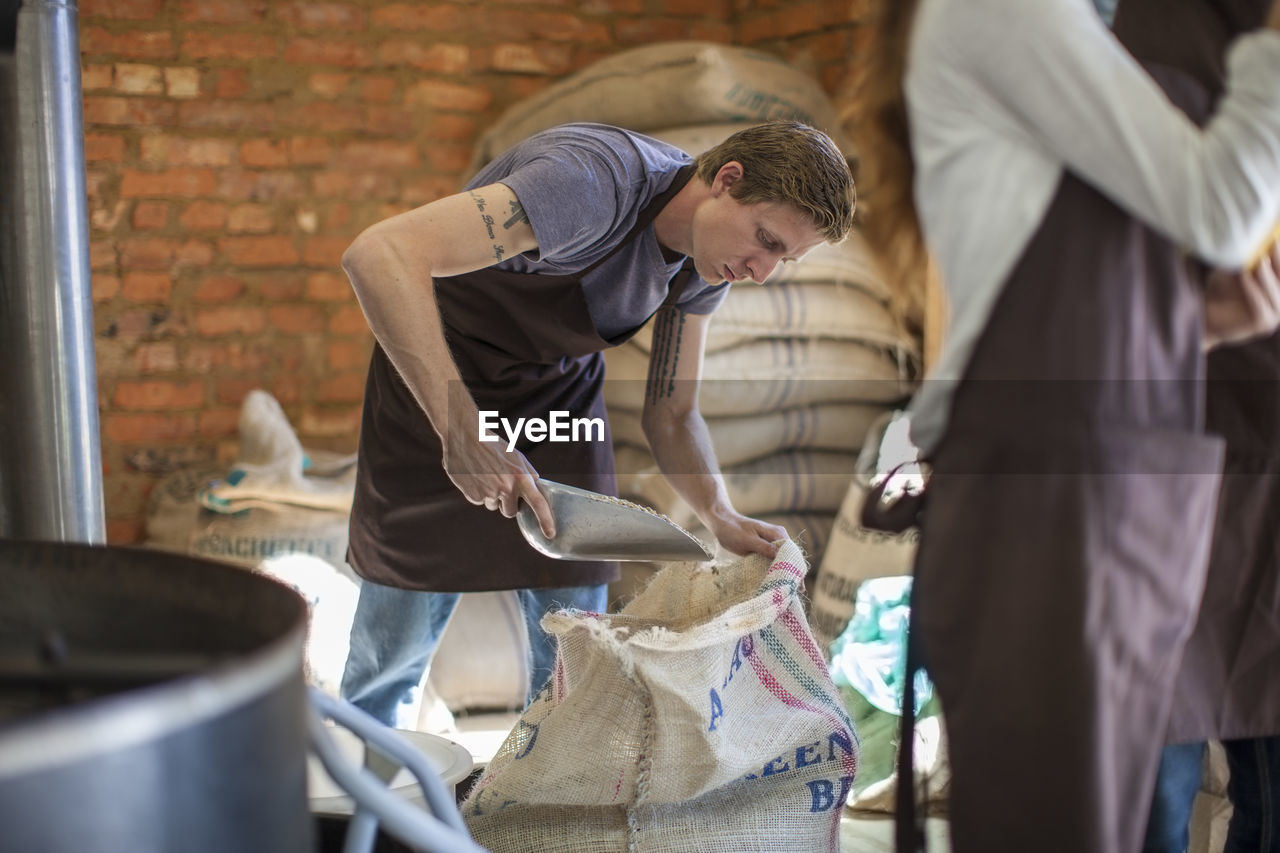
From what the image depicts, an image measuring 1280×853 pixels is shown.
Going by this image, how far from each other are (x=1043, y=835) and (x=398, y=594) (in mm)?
912

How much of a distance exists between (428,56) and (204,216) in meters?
0.55

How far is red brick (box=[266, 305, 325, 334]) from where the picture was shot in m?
2.34

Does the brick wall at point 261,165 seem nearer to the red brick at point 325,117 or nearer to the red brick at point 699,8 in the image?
the red brick at point 325,117

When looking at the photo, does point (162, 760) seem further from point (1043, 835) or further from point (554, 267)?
point (554, 267)

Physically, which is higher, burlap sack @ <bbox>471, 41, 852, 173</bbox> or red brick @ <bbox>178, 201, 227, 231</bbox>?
burlap sack @ <bbox>471, 41, 852, 173</bbox>

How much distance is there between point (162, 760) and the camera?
48 cm

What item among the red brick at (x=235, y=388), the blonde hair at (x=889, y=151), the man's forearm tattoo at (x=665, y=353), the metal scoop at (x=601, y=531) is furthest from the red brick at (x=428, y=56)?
the blonde hair at (x=889, y=151)

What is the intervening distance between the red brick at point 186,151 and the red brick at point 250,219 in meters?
0.09

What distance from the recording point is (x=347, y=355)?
238 centimetres

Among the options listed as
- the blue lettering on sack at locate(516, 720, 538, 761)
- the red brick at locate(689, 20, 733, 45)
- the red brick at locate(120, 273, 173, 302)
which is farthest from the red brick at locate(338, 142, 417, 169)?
the blue lettering on sack at locate(516, 720, 538, 761)

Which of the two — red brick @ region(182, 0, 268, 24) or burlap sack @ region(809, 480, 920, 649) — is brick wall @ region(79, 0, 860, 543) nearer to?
red brick @ region(182, 0, 268, 24)

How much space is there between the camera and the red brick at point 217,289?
2.31m

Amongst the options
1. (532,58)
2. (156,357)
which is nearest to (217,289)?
(156,357)

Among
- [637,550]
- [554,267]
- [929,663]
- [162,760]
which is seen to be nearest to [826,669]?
[637,550]
